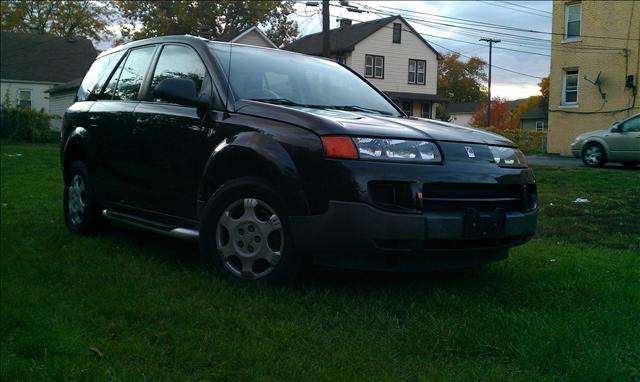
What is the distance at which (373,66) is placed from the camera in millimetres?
42906

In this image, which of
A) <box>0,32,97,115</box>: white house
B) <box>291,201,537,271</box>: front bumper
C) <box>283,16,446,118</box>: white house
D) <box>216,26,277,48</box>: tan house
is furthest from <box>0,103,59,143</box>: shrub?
<box>291,201,537,271</box>: front bumper

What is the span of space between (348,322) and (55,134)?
27.6 m

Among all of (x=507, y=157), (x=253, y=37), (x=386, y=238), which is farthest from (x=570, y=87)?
(x=386, y=238)

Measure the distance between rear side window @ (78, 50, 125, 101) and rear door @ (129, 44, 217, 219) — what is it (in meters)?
1.02

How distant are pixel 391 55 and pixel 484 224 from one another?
134ft

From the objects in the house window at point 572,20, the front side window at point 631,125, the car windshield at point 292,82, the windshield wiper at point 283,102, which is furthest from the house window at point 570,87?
the windshield wiper at point 283,102

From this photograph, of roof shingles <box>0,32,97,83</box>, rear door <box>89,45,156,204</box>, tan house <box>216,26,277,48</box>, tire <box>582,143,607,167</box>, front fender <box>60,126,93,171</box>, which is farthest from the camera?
roof shingles <box>0,32,97,83</box>

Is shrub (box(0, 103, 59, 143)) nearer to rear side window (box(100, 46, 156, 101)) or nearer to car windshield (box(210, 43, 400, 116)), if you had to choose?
rear side window (box(100, 46, 156, 101))

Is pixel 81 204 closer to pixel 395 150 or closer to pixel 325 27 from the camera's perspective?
pixel 395 150

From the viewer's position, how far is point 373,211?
3.62m

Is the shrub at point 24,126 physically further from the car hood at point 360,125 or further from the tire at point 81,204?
the car hood at point 360,125

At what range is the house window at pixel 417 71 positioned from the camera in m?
44.9

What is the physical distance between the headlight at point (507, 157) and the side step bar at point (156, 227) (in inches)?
81.6

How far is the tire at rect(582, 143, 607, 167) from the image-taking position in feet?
54.8
